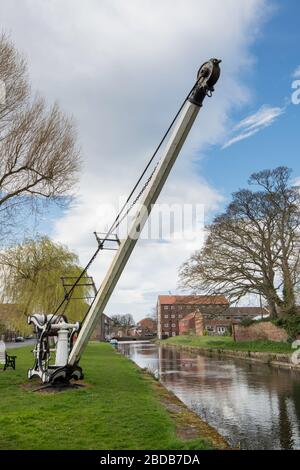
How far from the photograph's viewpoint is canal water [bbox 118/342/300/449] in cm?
924

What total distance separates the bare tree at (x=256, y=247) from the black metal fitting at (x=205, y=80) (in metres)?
23.3

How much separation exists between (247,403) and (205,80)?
983cm

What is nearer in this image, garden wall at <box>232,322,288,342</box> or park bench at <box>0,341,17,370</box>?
park bench at <box>0,341,17,370</box>

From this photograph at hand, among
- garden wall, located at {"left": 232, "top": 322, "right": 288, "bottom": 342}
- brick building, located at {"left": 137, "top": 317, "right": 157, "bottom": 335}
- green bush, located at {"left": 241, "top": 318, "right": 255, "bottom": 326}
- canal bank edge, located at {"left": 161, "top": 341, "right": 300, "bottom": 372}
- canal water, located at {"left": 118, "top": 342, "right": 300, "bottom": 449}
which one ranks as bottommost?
canal water, located at {"left": 118, "top": 342, "right": 300, "bottom": 449}

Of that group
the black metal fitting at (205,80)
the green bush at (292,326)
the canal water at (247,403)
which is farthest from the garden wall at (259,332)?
the black metal fitting at (205,80)

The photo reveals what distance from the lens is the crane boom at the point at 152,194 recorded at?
10.4 metres

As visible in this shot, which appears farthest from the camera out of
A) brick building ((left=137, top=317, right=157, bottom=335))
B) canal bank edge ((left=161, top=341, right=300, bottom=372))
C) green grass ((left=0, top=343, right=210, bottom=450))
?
brick building ((left=137, top=317, right=157, bottom=335))

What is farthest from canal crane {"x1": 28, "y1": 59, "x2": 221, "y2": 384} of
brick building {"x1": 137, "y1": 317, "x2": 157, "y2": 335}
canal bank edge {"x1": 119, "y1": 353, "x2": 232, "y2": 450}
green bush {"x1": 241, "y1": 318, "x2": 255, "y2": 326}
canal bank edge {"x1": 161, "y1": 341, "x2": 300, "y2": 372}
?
brick building {"x1": 137, "y1": 317, "x2": 157, "y2": 335}

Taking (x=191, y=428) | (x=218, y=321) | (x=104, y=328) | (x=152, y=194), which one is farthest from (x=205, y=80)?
(x=104, y=328)

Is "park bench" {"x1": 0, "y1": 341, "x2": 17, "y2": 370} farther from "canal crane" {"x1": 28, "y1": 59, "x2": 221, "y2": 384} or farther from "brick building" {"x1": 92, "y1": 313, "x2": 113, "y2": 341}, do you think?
"brick building" {"x1": 92, "y1": 313, "x2": 113, "y2": 341}

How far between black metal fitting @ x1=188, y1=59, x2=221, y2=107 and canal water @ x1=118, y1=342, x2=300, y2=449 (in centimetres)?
781

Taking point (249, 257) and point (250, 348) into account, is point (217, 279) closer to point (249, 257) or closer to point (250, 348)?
point (249, 257)

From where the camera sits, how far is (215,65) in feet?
33.3
